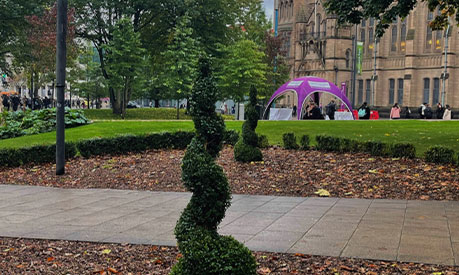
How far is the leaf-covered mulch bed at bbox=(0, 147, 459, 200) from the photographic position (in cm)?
1085

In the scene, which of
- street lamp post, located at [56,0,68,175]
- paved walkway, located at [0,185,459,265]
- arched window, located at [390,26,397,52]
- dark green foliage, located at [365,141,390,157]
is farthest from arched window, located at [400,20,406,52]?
paved walkway, located at [0,185,459,265]

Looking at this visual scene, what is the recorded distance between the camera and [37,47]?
32375 millimetres

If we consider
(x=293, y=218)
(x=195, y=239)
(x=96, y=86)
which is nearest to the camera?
(x=195, y=239)

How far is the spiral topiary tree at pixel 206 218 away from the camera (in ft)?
13.9

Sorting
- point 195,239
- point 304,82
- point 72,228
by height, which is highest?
point 304,82

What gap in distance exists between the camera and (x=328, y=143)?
15.3 m

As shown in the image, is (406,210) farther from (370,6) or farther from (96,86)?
(96,86)

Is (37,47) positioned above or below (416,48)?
below

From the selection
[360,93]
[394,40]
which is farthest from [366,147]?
[360,93]

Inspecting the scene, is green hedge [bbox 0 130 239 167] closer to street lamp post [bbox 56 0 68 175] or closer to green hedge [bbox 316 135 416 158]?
street lamp post [bbox 56 0 68 175]

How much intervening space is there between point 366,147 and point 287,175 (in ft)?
10.7

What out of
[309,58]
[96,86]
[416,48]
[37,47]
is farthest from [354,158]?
[309,58]

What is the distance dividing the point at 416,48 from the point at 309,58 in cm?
1655

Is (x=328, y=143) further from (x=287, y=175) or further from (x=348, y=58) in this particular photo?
(x=348, y=58)
